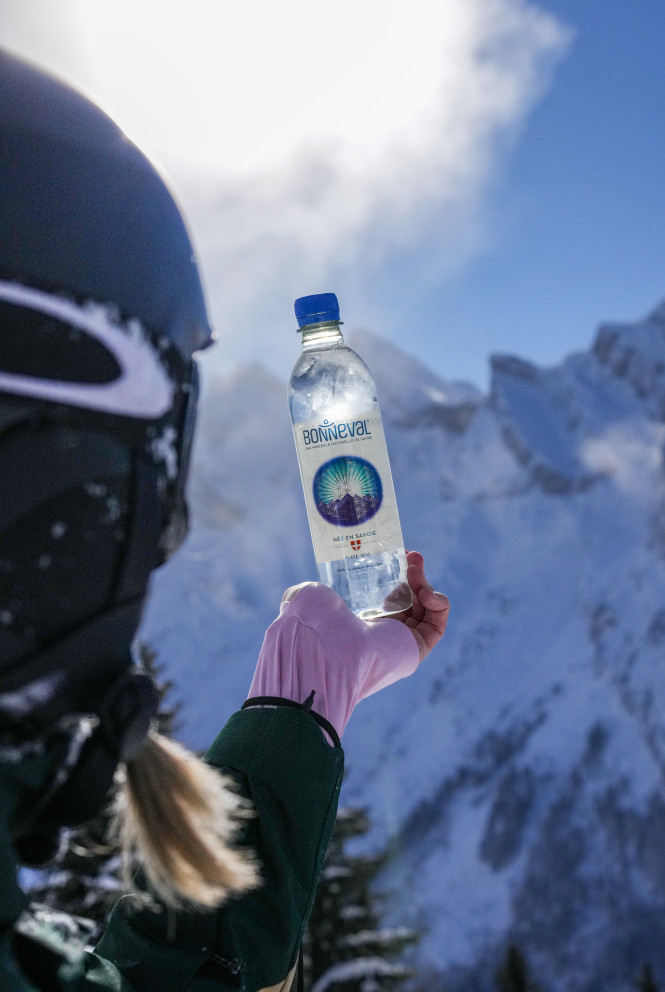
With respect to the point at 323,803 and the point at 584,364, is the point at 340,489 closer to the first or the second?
the point at 323,803

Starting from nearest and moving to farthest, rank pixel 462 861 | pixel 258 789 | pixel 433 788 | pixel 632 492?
pixel 258 789 → pixel 462 861 → pixel 433 788 → pixel 632 492

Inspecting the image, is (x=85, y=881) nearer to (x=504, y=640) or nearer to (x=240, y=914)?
(x=240, y=914)

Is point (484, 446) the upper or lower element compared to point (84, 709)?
upper

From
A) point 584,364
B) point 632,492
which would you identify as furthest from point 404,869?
point 584,364

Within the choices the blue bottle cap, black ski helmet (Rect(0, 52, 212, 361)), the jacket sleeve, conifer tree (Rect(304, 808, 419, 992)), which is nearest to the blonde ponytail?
the jacket sleeve

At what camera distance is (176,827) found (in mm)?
1326

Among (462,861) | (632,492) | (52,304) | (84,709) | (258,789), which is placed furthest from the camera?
(632,492)

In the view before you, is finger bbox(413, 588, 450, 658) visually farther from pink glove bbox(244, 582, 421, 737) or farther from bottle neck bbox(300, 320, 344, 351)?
bottle neck bbox(300, 320, 344, 351)

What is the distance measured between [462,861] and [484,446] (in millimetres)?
51032

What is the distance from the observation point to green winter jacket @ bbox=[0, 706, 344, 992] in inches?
44.6

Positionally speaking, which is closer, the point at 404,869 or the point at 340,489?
the point at 340,489

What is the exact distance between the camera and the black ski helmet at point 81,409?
1.03 m

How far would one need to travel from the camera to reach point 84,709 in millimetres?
1145

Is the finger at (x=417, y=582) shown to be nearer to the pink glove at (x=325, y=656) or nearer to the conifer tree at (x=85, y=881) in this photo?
the pink glove at (x=325, y=656)
